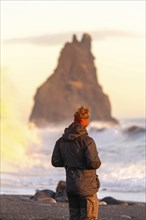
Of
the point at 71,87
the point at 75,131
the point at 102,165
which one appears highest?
the point at 71,87

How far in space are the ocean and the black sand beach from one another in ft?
12.9

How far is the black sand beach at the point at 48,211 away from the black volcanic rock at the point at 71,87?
103 m

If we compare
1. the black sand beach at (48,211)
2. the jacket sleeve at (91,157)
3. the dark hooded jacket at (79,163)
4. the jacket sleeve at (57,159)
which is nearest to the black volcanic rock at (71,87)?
the black sand beach at (48,211)

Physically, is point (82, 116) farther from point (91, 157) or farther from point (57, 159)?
A: point (57, 159)

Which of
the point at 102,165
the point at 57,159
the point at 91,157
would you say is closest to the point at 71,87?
the point at 102,165

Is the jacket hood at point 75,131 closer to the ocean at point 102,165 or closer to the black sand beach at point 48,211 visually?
the black sand beach at point 48,211

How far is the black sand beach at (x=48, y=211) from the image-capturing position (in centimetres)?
1323

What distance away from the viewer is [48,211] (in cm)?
1433

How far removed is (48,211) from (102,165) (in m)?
18.7

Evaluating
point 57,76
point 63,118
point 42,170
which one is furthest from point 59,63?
point 42,170

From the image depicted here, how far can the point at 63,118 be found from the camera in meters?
117

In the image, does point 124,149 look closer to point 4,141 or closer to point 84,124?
point 4,141

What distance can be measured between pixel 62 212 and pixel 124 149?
28.2 meters

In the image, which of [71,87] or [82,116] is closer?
[82,116]
